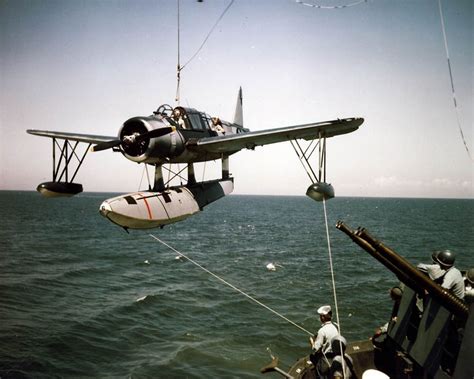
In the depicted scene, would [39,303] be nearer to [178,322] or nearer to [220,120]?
[178,322]

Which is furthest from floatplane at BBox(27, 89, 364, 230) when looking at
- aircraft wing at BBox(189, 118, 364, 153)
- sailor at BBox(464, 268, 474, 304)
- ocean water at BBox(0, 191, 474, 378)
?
ocean water at BBox(0, 191, 474, 378)

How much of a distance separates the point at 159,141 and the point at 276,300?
14.9m

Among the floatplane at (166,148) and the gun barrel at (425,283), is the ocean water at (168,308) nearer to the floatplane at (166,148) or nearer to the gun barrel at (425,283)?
the floatplane at (166,148)

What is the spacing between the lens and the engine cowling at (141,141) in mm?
10750

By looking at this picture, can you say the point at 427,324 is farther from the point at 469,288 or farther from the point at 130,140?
the point at 130,140

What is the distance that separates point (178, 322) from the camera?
1920 cm

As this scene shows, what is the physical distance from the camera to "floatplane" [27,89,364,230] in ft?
34.1

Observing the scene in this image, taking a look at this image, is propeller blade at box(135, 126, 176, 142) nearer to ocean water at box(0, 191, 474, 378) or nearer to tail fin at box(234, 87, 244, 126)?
ocean water at box(0, 191, 474, 378)

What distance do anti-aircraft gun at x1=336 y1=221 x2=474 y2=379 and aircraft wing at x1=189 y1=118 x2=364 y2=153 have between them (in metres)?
5.69

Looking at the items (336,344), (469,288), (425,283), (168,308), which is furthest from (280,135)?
(168,308)

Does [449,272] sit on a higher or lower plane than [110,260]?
higher

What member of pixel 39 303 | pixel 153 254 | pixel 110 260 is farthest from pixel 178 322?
pixel 153 254

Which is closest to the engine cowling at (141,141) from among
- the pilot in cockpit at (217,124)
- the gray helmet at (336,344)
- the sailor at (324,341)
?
the pilot in cockpit at (217,124)

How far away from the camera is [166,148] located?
449 inches
